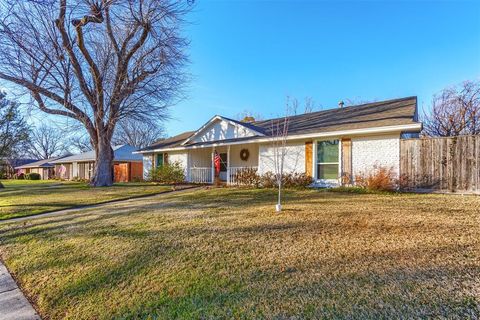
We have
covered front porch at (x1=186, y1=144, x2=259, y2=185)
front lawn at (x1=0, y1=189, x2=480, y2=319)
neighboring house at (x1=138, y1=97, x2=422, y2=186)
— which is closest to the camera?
front lawn at (x1=0, y1=189, x2=480, y2=319)

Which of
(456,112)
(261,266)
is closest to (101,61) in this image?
(261,266)

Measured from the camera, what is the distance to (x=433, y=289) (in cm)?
262

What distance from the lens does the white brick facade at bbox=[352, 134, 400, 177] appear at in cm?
978

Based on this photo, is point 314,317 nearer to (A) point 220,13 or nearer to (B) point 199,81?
(A) point 220,13

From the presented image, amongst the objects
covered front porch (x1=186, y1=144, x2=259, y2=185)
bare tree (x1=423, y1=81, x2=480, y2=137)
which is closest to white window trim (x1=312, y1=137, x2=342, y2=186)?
covered front porch (x1=186, y1=144, x2=259, y2=185)

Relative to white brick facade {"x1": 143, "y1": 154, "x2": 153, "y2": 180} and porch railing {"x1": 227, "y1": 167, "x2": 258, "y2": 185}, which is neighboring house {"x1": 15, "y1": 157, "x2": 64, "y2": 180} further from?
porch railing {"x1": 227, "y1": 167, "x2": 258, "y2": 185}

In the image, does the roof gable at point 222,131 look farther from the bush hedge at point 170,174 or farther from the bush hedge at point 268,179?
the bush hedge at point 170,174

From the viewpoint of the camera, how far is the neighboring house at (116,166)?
83.5 ft

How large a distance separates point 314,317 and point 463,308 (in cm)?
133

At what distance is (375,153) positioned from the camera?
33.4 feet

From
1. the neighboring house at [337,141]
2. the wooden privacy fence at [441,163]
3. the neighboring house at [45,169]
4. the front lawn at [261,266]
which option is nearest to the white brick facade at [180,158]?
the neighboring house at [337,141]

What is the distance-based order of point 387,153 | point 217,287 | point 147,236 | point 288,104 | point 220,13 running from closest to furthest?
point 217,287 → point 147,236 → point 288,104 → point 387,153 → point 220,13

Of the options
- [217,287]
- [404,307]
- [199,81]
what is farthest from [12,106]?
[404,307]

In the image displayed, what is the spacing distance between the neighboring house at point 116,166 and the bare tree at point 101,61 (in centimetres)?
829
